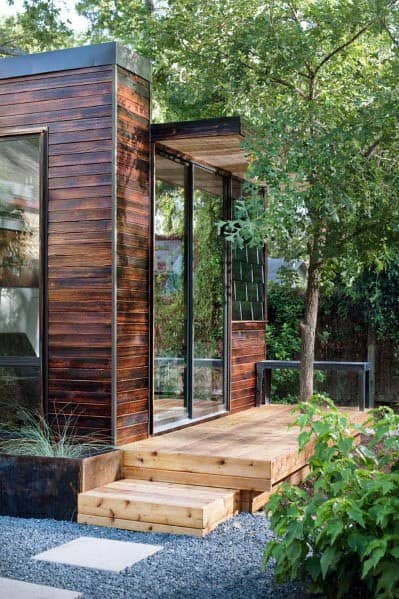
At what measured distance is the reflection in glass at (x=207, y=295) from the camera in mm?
6766

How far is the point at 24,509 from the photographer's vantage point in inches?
196

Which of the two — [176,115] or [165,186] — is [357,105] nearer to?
[165,186]

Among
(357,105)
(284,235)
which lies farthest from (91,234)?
(357,105)

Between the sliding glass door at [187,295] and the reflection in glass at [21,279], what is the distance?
923 millimetres

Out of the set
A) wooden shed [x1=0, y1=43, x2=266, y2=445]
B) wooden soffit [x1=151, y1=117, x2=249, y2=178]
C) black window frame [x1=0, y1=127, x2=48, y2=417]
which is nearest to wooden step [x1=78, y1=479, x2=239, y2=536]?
wooden shed [x1=0, y1=43, x2=266, y2=445]

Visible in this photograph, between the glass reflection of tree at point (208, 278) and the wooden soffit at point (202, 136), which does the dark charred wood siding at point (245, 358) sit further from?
the wooden soffit at point (202, 136)

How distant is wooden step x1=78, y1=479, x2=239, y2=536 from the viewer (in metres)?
4.48

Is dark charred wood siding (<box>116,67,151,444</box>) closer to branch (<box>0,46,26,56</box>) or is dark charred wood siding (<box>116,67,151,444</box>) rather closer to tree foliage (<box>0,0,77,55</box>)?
tree foliage (<box>0,0,77,55</box>)

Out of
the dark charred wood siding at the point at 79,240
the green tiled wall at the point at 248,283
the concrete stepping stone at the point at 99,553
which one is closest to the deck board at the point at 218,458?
the dark charred wood siding at the point at 79,240

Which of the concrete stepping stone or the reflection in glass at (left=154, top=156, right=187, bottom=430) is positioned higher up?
the reflection in glass at (left=154, top=156, right=187, bottom=430)

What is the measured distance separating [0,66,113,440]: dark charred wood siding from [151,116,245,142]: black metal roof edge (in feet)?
1.95

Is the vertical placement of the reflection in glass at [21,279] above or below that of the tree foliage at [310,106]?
below

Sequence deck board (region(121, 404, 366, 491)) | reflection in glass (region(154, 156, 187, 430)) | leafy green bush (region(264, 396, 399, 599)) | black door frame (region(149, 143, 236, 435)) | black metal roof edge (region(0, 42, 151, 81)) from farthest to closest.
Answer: reflection in glass (region(154, 156, 187, 430)), black door frame (region(149, 143, 236, 435)), black metal roof edge (region(0, 42, 151, 81)), deck board (region(121, 404, 366, 491)), leafy green bush (region(264, 396, 399, 599))

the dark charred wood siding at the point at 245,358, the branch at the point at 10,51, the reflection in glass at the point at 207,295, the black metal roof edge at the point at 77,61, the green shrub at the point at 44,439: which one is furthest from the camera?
the branch at the point at 10,51
